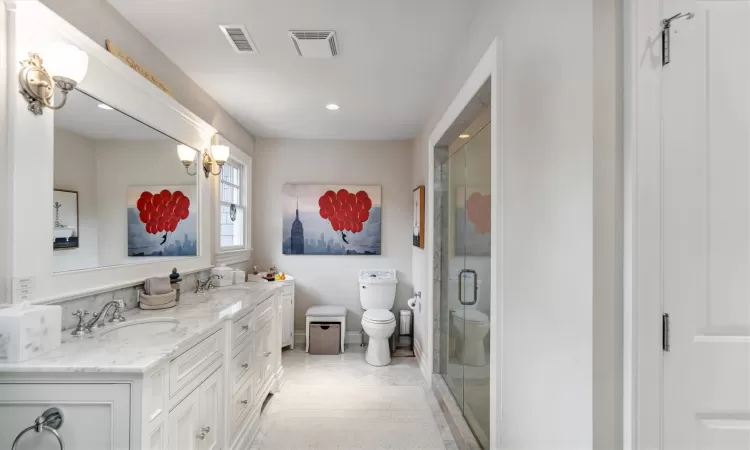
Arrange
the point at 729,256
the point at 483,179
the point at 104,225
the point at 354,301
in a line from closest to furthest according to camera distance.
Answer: the point at 729,256 → the point at 104,225 → the point at 483,179 → the point at 354,301

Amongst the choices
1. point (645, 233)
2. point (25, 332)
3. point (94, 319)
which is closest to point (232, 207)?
point (94, 319)

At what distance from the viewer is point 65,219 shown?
1605mm

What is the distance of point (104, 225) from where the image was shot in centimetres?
186

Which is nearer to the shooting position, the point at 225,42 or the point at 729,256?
the point at 729,256

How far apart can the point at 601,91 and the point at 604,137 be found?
0.12m

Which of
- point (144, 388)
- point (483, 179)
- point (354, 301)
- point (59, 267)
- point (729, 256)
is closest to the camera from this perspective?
point (729, 256)

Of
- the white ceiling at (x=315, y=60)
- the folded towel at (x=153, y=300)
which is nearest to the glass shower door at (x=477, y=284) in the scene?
the white ceiling at (x=315, y=60)

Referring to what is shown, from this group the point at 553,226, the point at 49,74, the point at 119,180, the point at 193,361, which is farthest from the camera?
the point at 119,180

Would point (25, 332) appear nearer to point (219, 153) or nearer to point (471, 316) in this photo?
point (219, 153)

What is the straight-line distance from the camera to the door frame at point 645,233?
0.88 metres

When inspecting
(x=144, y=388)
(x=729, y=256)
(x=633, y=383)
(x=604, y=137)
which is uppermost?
(x=604, y=137)

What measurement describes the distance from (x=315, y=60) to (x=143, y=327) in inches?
75.8

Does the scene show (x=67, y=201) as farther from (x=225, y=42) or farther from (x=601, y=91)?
(x=601, y=91)

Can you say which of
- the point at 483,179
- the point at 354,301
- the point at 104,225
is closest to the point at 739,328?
the point at 483,179
